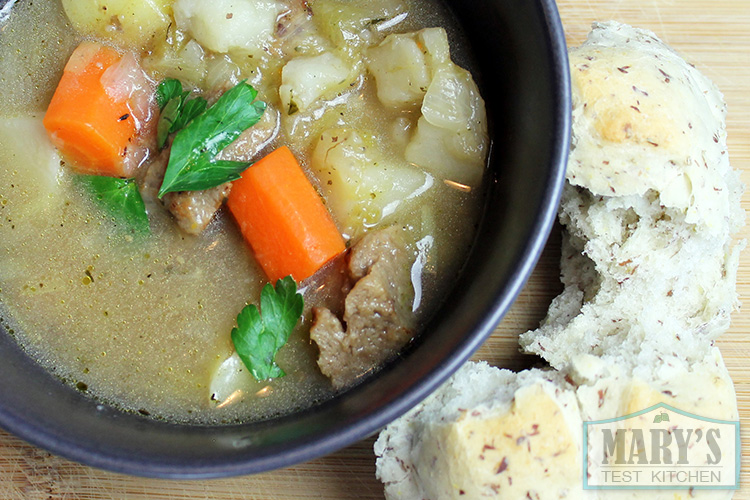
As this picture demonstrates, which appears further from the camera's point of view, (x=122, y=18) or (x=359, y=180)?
(x=122, y=18)

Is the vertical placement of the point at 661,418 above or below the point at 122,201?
below

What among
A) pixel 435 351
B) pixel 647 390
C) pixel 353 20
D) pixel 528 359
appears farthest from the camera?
pixel 528 359

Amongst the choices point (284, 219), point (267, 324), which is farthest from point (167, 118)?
point (267, 324)

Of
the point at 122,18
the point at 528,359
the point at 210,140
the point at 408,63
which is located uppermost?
the point at 122,18

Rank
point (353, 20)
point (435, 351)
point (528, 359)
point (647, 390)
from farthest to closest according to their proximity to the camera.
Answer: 1. point (528, 359)
2. point (353, 20)
3. point (647, 390)
4. point (435, 351)

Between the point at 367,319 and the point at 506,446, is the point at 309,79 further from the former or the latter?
the point at 506,446

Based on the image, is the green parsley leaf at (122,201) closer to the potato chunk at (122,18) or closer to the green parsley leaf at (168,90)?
the green parsley leaf at (168,90)

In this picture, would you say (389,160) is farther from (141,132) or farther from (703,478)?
(703,478)

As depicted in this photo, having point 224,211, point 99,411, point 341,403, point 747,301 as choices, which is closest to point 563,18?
point 747,301
